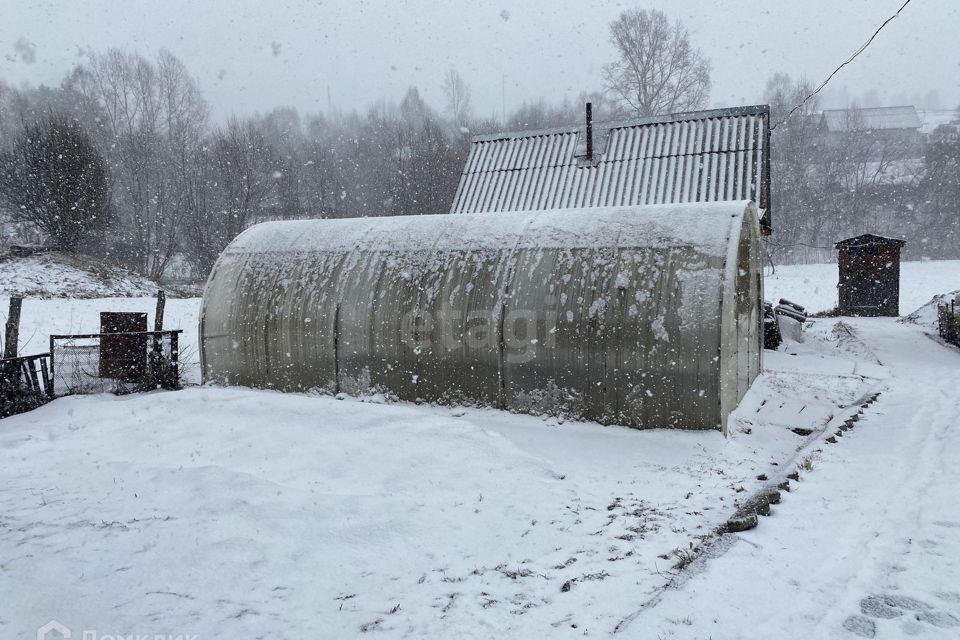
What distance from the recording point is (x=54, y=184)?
1068 inches

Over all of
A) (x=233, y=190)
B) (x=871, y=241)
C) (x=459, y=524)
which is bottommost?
(x=459, y=524)

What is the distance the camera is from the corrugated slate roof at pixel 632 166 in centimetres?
1319

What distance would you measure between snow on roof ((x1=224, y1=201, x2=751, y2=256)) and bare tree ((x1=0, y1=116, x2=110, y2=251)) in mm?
21706

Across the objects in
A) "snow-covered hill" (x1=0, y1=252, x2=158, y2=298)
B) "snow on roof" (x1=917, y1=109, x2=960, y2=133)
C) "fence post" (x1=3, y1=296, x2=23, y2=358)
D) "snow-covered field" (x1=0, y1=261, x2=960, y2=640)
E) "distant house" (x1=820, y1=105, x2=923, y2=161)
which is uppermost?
"snow on roof" (x1=917, y1=109, x2=960, y2=133)

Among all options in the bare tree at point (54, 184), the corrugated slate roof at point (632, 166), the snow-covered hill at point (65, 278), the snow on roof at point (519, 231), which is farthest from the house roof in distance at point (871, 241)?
the bare tree at point (54, 184)

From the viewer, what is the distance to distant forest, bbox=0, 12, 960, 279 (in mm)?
28312

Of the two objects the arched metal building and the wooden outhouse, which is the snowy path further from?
the wooden outhouse

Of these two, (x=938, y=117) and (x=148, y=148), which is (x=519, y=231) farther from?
(x=938, y=117)

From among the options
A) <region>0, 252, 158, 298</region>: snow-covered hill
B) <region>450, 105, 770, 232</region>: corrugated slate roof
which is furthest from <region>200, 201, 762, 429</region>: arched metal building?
<region>0, 252, 158, 298</region>: snow-covered hill

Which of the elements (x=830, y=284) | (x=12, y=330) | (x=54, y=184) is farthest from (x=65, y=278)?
(x=830, y=284)

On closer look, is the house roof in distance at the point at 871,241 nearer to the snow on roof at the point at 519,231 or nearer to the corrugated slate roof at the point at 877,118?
the snow on roof at the point at 519,231

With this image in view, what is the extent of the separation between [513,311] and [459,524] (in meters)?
3.87

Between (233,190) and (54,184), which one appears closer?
(54,184)

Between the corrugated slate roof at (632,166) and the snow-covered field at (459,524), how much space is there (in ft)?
20.2
